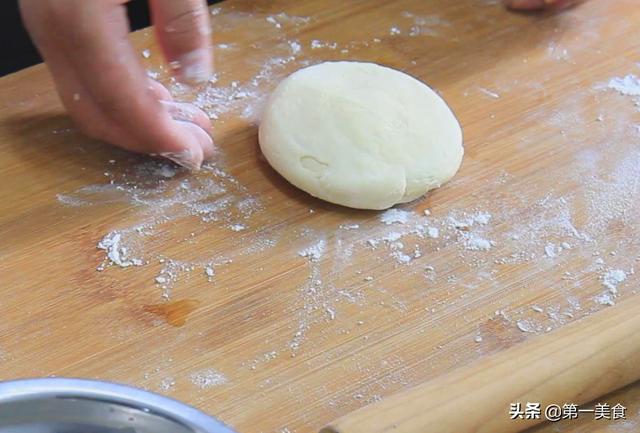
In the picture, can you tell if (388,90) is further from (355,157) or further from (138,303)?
(138,303)

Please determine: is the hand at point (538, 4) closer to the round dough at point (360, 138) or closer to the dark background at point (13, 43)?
the round dough at point (360, 138)

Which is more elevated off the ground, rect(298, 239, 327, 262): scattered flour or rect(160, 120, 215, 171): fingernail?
rect(160, 120, 215, 171): fingernail

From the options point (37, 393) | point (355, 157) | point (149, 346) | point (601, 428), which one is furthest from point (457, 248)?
point (37, 393)

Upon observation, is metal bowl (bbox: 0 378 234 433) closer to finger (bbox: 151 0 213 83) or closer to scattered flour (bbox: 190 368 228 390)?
scattered flour (bbox: 190 368 228 390)

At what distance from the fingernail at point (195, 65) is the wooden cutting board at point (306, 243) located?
137 millimetres

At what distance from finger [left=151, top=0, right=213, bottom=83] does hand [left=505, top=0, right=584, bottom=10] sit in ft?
2.03

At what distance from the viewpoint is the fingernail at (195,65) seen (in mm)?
1107

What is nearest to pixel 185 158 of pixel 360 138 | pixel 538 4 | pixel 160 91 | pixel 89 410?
pixel 160 91

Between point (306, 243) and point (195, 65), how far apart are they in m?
0.28

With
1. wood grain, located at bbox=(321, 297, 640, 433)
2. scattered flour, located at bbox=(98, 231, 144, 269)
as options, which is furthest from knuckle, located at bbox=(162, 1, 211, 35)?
wood grain, located at bbox=(321, 297, 640, 433)

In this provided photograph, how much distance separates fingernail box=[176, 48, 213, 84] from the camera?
1107 millimetres

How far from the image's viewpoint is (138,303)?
3.37 feet

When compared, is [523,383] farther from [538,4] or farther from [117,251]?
[538,4]

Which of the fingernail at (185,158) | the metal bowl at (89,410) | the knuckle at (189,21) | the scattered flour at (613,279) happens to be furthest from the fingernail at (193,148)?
the scattered flour at (613,279)
